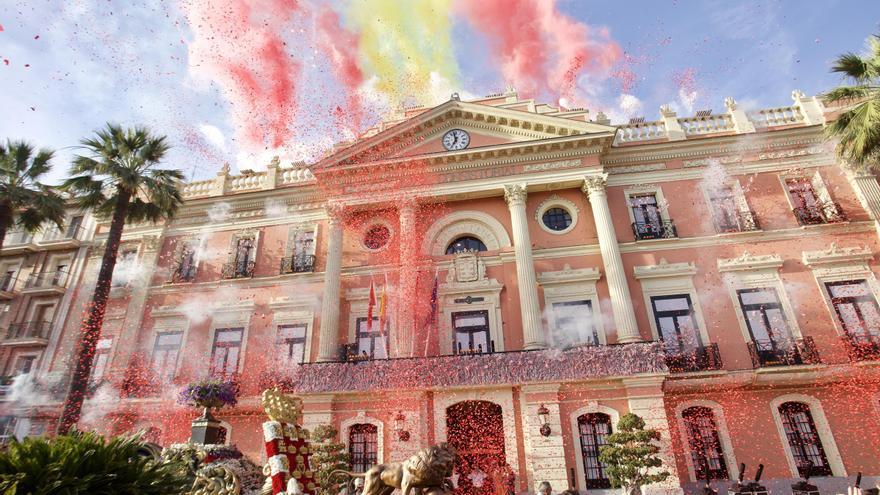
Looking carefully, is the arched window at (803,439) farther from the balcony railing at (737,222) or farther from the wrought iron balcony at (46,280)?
the wrought iron balcony at (46,280)

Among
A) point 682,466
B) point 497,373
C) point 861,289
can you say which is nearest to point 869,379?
point 861,289

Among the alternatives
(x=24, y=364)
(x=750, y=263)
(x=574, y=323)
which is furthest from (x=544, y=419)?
(x=24, y=364)

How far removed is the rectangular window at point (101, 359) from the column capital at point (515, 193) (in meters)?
19.7

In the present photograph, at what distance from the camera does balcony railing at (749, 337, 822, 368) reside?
17234 mm

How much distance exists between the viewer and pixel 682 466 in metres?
16.5

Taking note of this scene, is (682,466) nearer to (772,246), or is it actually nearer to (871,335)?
(871,335)

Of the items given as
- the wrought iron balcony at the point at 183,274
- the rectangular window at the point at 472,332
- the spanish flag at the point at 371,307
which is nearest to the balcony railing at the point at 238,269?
the wrought iron balcony at the point at 183,274

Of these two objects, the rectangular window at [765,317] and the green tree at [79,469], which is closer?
the green tree at [79,469]

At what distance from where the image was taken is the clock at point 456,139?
74.1 ft

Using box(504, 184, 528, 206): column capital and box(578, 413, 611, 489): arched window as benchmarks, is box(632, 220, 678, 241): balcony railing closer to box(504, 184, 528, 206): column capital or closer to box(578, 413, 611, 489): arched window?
box(504, 184, 528, 206): column capital

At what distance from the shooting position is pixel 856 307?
18125 mm

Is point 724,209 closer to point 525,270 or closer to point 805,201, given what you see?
point 805,201

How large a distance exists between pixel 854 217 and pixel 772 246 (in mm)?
3429

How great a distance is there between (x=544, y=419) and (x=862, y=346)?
38.1 ft
